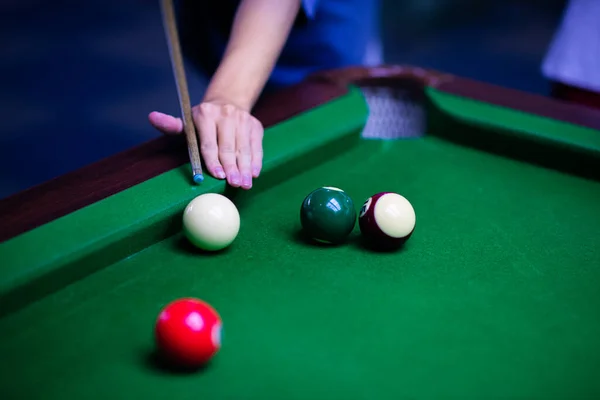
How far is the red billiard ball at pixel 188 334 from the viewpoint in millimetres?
1031

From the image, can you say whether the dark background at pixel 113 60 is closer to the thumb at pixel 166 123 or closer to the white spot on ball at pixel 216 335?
the thumb at pixel 166 123

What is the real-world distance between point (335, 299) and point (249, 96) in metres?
0.80

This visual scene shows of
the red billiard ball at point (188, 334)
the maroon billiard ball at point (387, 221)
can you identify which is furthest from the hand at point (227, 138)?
the red billiard ball at point (188, 334)

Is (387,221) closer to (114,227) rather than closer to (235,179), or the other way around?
(235,179)

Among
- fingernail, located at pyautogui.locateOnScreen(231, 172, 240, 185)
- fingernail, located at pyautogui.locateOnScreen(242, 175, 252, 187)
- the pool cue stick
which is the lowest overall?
fingernail, located at pyautogui.locateOnScreen(242, 175, 252, 187)

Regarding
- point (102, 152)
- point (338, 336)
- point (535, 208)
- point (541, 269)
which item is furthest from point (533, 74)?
point (338, 336)

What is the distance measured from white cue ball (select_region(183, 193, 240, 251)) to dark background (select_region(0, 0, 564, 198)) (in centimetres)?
237

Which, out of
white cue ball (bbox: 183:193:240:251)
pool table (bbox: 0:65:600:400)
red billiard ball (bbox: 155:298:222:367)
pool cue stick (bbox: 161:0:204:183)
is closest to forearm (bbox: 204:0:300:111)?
pool table (bbox: 0:65:600:400)

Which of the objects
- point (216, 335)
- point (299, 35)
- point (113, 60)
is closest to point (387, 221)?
point (216, 335)

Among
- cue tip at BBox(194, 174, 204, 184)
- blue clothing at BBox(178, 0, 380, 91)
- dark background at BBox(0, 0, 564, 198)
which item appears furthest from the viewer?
dark background at BBox(0, 0, 564, 198)

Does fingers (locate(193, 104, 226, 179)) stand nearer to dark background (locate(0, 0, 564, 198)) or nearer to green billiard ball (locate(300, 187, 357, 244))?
green billiard ball (locate(300, 187, 357, 244))

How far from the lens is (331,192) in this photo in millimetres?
1444

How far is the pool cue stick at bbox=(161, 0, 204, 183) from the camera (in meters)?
1.41

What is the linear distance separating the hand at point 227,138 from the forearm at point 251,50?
0.34ft
